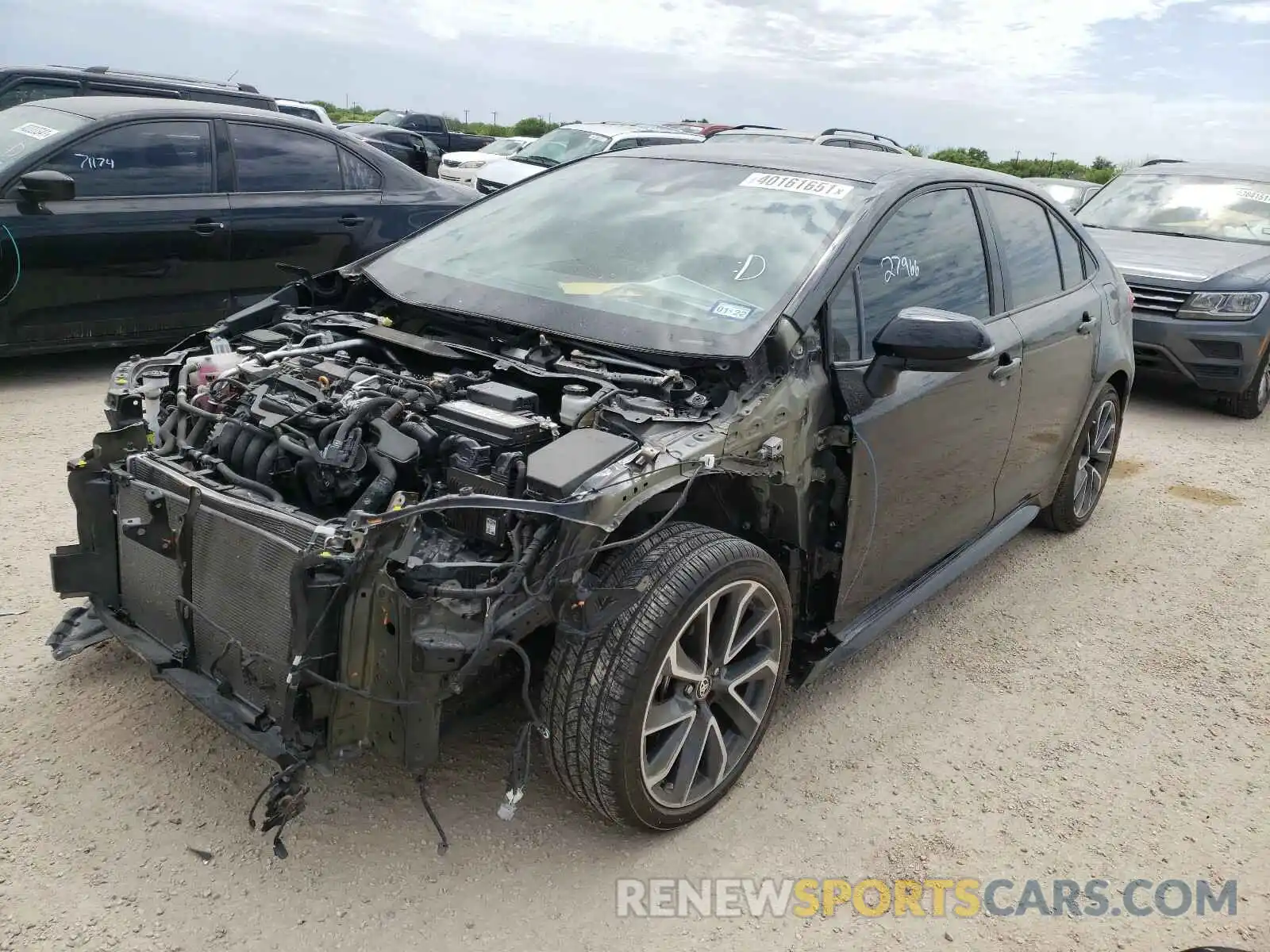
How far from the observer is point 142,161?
610 centimetres

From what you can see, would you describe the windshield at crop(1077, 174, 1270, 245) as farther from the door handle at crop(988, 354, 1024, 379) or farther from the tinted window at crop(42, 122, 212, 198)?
the tinted window at crop(42, 122, 212, 198)

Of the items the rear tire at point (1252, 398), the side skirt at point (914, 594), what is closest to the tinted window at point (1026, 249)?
the side skirt at point (914, 594)

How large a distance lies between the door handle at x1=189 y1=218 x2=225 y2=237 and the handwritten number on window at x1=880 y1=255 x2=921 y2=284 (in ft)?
15.3

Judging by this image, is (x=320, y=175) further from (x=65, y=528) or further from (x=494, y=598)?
(x=494, y=598)

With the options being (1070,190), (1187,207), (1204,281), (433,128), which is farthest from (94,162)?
(433,128)

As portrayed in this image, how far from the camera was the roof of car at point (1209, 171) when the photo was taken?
880 centimetres

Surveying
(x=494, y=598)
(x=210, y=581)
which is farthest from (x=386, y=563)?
(x=210, y=581)

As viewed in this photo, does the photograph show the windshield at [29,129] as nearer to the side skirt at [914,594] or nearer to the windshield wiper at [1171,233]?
the side skirt at [914,594]

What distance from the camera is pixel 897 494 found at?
3.27m

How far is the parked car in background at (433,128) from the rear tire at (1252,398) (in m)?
19.4

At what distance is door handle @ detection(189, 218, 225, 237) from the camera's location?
6.20 metres

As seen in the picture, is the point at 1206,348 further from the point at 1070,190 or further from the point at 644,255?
the point at 1070,190

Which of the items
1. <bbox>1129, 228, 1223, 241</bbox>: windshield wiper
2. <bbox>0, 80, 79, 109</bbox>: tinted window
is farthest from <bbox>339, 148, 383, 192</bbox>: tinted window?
<bbox>1129, 228, 1223, 241</bbox>: windshield wiper

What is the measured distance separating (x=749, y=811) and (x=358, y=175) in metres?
5.70
